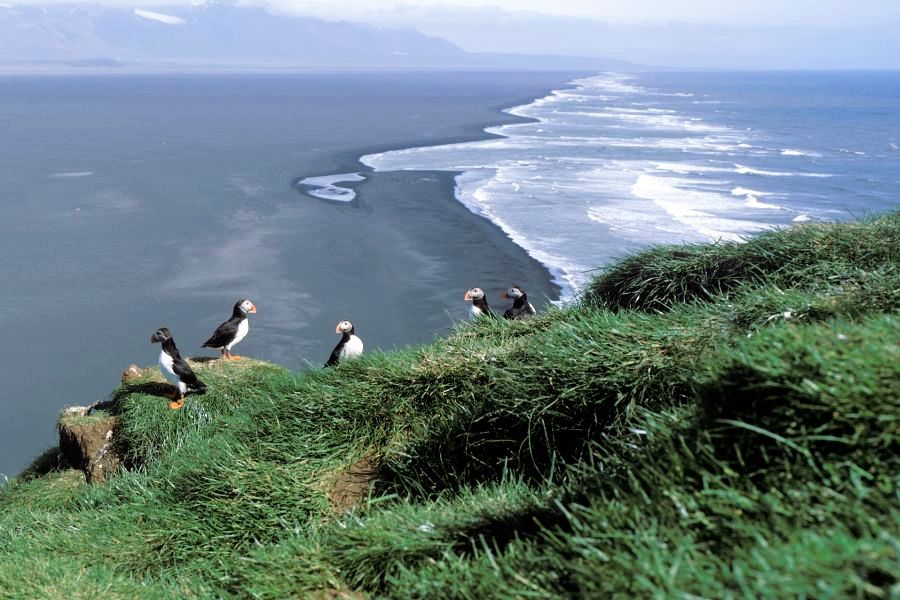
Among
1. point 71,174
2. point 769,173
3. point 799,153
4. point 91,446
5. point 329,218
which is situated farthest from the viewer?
point 799,153

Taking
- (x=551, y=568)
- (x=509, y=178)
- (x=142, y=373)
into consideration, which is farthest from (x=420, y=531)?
(x=509, y=178)

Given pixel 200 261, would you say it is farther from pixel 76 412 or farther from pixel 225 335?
pixel 76 412

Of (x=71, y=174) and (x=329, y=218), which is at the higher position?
(x=329, y=218)

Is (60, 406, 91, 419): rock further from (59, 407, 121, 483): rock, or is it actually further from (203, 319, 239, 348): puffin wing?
(203, 319, 239, 348): puffin wing

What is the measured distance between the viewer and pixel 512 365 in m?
5.52

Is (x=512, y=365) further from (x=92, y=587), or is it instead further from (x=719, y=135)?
(x=719, y=135)

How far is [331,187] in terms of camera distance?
4866 centimetres

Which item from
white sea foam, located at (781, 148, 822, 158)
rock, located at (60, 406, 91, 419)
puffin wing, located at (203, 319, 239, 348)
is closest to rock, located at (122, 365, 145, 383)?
rock, located at (60, 406, 91, 419)

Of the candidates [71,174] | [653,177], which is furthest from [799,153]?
[71,174]

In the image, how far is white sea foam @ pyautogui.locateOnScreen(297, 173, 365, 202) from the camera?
46.0 meters

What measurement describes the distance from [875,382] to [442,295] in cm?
2648

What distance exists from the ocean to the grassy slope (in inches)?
78.4

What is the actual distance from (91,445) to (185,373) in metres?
1.46

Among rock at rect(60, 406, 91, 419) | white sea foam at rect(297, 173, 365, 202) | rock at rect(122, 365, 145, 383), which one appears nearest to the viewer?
rock at rect(60, 406, 91, 419)
